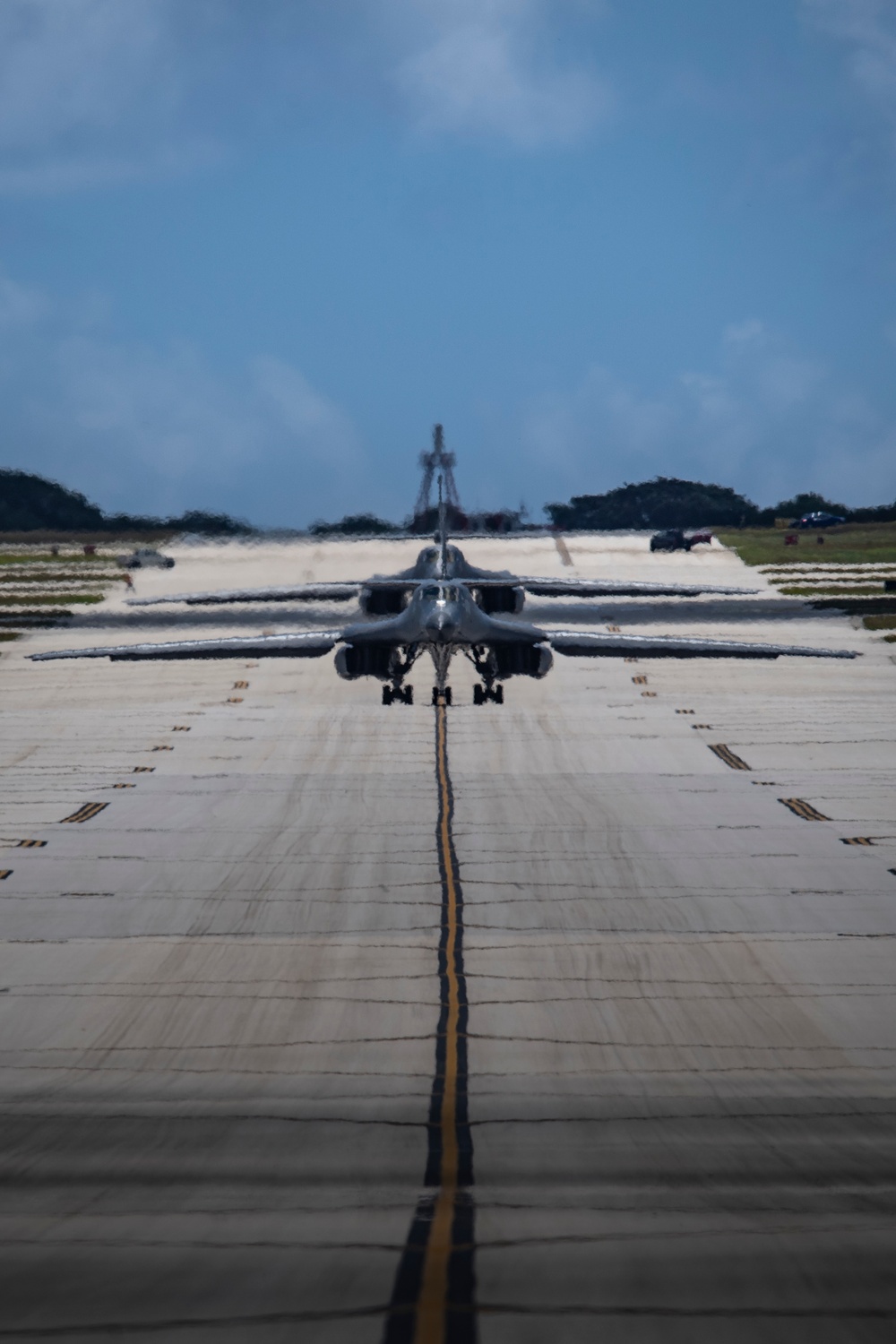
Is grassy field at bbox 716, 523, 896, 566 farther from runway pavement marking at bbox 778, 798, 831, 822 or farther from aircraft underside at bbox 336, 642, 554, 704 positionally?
runway pavement marking at bbox 778, 798, 831, 822

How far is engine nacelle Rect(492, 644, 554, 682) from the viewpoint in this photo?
37.1 metres

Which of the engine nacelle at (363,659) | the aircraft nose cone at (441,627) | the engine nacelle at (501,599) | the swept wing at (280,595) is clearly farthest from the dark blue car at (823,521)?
the aircraft nose cone at (441,627)

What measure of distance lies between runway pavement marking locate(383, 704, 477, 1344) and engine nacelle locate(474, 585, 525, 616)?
27.4 m

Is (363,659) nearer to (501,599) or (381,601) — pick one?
(381,601)

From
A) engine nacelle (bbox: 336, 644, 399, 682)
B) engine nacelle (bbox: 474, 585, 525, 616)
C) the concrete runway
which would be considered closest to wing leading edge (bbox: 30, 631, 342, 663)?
engine nacelle (bbox: 336, 644, 399, 682)

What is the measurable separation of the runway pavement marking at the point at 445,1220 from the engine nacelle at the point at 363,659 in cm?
1906

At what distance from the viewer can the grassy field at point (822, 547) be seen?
99.7 meters

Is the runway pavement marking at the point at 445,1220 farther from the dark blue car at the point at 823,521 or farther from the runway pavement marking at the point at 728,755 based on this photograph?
the dark blue car at the point at 823,521

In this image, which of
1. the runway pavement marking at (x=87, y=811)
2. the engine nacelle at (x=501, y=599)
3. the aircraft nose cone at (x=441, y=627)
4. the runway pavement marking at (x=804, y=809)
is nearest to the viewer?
the runway pavement marking at (x=804, y=809)

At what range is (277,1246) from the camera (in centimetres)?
988

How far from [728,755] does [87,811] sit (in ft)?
50.7

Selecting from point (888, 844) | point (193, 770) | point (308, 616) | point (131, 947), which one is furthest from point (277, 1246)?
point (308, 616)

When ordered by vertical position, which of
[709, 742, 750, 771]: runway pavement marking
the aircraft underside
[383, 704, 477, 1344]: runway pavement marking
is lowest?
[709, 742, 750, 771]: runway pavement marking

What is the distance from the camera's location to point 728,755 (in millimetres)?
35406
